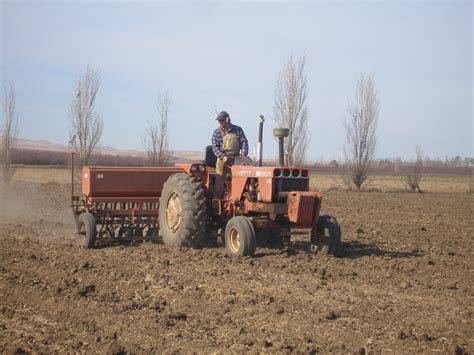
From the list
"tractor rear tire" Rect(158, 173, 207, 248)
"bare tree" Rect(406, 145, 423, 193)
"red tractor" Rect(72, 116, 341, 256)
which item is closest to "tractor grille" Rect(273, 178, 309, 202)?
"red tractor" Rect(72, 116, 341, 256)

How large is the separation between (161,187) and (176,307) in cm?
526

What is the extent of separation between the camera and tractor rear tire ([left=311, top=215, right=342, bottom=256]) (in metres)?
8.97

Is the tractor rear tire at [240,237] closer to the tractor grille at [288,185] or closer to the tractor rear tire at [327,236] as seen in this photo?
the tractor grille at [288,185]

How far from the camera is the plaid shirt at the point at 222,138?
992 cm

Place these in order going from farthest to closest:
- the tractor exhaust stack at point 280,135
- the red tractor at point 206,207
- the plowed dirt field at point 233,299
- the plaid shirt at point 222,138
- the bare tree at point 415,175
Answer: the bare tree at point 415,175 → the plaid shirt at point 222,138 → the red tractor at point 206,207 → the tractor exhaust stack at point 280,135 → the plowed dirt field at point 233,299

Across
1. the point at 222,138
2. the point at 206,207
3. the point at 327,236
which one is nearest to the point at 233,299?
the point at 327,236

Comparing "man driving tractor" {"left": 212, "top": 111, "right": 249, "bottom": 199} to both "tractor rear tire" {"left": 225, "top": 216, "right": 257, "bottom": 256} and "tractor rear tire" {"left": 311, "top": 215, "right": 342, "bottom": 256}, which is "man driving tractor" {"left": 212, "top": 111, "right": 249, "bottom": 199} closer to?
"tractor rear tire" {"left": 225, "top": 216, "right": 257, "bottom": 256}

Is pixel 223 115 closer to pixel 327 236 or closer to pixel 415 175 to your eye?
pixel 327 236

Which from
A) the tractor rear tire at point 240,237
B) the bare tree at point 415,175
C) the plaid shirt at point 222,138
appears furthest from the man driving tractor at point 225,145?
the bare tree at point 415,175

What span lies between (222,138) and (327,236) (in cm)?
235

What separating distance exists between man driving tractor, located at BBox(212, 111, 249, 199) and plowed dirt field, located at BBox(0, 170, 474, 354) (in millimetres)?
1166

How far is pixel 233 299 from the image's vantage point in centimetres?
646

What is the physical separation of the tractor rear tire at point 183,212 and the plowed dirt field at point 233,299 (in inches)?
9.8

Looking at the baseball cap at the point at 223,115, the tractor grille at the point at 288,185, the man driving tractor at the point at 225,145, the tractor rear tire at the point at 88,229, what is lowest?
the tractor rear tire at the point at 88,229
